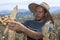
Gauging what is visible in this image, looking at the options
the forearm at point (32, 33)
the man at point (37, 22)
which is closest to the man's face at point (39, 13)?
the man at point (37, 22)

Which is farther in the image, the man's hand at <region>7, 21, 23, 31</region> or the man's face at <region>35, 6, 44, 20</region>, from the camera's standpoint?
the man's face at <region>35, 6, 44, 20</region>

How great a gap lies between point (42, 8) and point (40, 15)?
2.7 inches

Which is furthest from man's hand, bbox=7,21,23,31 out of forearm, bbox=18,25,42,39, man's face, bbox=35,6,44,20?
man's face, bbox=35,6,44,20

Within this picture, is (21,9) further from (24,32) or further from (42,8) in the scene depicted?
(24,32)

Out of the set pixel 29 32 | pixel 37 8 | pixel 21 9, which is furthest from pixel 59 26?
pixel 29 32

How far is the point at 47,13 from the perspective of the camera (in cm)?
192

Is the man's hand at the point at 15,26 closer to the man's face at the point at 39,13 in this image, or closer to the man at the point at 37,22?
the man at the point at 37,22

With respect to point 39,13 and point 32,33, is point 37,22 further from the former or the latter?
point 32,33

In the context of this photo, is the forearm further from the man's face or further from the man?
the man's face

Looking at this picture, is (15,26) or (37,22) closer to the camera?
(15,26)

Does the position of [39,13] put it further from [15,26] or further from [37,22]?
[15,26]

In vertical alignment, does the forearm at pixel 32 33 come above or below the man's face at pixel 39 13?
below

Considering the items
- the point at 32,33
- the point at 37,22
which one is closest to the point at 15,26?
the point at 32,33

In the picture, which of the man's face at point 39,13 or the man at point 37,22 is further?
the man's face at point 39,13
